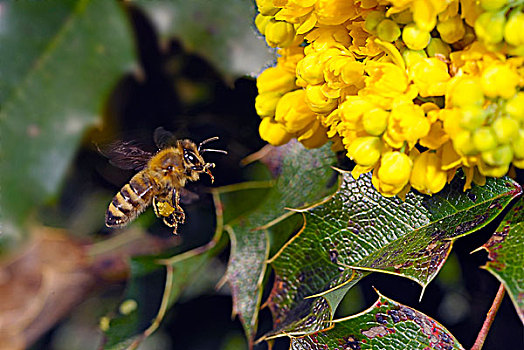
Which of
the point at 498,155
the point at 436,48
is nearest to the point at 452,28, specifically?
the point at 436,48

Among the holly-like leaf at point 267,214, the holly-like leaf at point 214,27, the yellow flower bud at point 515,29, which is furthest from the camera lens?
the holly-like leaf at point 214,27

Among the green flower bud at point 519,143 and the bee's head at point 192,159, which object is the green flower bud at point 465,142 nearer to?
the green flower bud at point 519,143

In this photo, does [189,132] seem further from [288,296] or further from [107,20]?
[288,296]

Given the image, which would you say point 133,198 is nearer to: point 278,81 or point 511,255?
point 278,81

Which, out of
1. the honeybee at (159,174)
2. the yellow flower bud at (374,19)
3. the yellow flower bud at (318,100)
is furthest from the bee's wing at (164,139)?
the yellow flower bud at (374,19)

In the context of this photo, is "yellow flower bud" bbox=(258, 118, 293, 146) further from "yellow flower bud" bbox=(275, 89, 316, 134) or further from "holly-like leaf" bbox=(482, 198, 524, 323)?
"holly-like leaf" bbox=(482, 198, 524, 323)

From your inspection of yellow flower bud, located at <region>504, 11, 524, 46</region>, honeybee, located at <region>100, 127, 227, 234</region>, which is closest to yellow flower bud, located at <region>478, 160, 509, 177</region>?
yellow flower bud, located at <region>504, 11, 524, 46</region>
